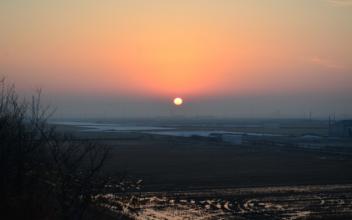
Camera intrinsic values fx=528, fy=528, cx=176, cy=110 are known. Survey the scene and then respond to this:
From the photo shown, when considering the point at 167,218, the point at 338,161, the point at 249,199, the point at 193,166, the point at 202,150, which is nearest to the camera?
the point at 167,218

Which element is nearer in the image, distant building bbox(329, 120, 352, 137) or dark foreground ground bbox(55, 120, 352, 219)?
dark foreground ground bbox(55, 120, 352, 219)

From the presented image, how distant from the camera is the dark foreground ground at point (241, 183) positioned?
72.1 feet

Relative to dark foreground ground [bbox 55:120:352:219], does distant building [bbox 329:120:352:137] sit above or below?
above

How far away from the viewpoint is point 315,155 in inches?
1886

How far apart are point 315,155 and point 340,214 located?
27.4 meters

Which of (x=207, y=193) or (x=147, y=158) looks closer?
(x=207, y=193)

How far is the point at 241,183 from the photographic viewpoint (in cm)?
3055

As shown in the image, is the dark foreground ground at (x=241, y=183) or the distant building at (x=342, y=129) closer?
the dark foreground ground at (x=241, y=183)

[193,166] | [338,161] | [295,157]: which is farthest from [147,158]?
[338,161]

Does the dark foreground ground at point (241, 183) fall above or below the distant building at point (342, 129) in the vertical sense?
below

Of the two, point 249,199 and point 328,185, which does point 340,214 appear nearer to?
point 249,199

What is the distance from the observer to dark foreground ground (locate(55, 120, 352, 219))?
72.1 feet

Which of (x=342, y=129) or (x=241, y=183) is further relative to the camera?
(x=342, y=129)

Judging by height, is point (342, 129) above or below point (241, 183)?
above
